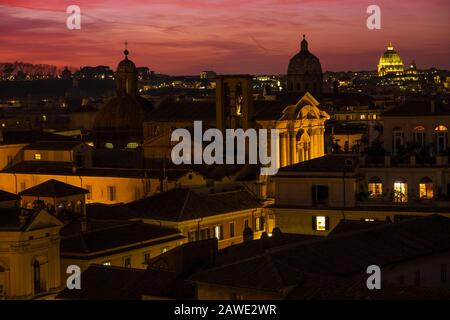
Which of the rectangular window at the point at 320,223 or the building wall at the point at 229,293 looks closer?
the building wall at the point at 229,293

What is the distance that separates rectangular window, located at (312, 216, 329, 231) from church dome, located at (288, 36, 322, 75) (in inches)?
2723

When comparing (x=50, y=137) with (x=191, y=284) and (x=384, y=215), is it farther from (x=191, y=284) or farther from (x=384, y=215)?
(x=191, y=284)

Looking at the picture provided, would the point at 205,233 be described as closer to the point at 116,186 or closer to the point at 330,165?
the point at 330,165

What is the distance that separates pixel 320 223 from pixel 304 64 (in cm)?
6947

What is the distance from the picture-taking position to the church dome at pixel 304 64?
112125mm

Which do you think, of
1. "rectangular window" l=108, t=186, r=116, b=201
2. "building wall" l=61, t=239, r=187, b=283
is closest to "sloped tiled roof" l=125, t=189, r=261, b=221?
"building wall" l=61, t=239, r=187, b=283

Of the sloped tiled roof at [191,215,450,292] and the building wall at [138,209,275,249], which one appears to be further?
the building wall at [138,209,275,249]

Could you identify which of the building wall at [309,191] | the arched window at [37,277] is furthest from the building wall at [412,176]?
the arched window at [37,277]

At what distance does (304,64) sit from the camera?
112 m

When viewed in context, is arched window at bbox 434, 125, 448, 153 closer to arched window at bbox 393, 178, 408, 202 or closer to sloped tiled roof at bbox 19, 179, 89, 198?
arched window at bbox 393, 178, 408, 202

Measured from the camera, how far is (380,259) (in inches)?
1209

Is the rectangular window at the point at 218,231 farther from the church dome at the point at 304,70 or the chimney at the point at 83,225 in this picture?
the church dome at the point at 304,70

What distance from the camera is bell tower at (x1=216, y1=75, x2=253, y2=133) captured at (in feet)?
220

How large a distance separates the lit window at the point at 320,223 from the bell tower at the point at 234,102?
75.9 ft
